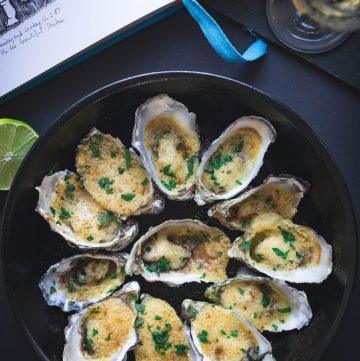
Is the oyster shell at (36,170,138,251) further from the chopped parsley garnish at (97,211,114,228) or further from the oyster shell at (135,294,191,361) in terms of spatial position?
the oyster shell at (135,294,191,361)

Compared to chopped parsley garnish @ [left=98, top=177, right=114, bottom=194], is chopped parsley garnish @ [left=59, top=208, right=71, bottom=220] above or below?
below

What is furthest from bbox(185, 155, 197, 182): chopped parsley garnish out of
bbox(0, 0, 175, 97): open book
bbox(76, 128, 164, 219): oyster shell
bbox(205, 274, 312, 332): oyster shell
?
bbox(0, 0, 175, 97): open book

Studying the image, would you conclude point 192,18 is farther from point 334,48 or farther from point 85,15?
point 334,48

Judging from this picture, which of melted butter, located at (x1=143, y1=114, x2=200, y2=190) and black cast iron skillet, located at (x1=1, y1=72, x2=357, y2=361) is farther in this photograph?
melted butter, located at (x1=143, y1=114, x2=200, y2=190)

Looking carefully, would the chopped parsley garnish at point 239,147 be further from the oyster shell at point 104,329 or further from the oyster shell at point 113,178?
the oyster shell at point 104,329

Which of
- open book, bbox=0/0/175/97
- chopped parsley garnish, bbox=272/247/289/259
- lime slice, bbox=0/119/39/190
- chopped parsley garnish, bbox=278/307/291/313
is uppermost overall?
open book, bbox=0/0/175/97

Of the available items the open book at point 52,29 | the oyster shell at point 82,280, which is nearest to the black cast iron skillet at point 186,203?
the oyster shell at point 82,280
